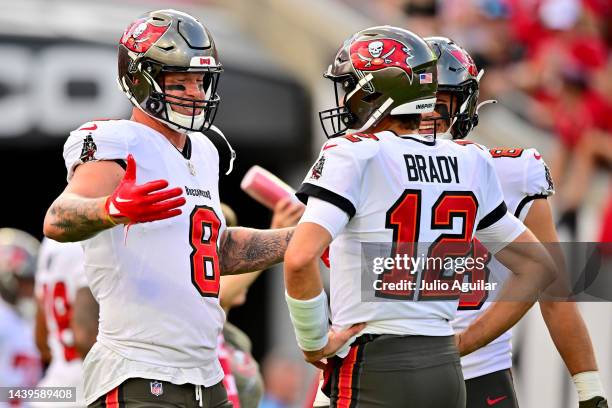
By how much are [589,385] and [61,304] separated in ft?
9.92

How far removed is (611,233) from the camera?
9102 mm

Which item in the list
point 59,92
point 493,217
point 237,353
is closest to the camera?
point 493,217

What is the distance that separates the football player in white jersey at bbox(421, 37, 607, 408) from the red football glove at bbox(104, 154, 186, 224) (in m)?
1.51

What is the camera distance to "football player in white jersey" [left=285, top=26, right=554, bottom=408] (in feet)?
14.4

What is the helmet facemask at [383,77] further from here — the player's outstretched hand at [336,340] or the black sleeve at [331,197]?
the player's outstretched hand at [336,340]

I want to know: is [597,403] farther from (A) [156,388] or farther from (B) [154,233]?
(B) [154,233]

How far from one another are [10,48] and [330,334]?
26.3 feet

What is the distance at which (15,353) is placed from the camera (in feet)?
30.3

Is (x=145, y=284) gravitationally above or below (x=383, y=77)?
below

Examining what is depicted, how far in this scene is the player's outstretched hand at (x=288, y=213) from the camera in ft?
18.4

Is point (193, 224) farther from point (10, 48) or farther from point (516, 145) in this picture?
point (10, 48)

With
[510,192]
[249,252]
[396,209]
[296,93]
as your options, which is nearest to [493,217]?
[396,209]

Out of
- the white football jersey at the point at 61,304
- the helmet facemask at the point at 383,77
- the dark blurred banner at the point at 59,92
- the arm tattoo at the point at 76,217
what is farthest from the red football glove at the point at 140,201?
the dark blurred banner at the point at 59,92

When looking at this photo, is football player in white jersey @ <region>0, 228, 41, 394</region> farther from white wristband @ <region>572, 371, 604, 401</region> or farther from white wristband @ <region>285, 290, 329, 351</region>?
white wristband @ <region>285, 290, 329, 351</region>
